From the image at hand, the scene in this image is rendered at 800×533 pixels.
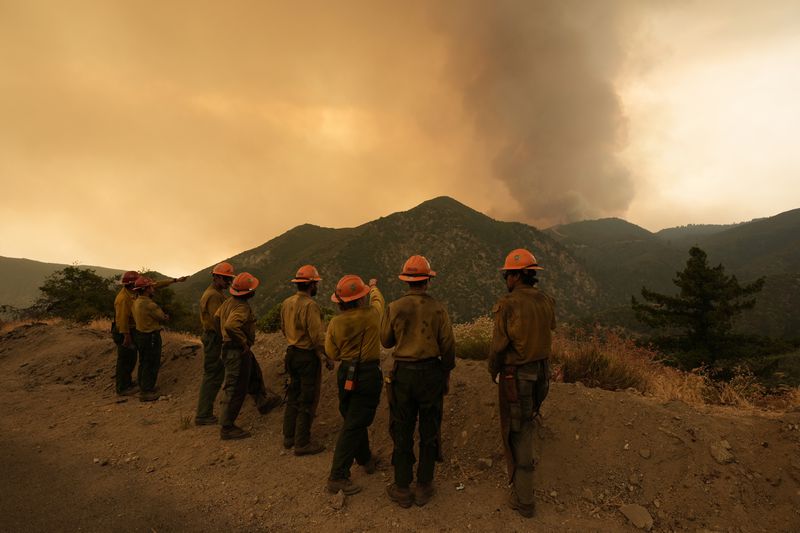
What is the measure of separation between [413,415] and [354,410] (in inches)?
30.4

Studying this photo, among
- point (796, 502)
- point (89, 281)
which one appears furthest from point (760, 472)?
point (89, 281)

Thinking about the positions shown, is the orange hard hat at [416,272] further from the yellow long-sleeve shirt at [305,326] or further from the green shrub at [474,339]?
the green shrub at [474,339]

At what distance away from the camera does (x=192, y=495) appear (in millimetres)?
4637

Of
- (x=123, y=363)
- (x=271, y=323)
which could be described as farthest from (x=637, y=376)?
(x=271, y=323)

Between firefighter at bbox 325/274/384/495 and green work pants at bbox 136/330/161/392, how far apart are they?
601 cm

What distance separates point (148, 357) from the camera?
8539 mm

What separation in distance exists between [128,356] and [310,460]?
21.0 feet

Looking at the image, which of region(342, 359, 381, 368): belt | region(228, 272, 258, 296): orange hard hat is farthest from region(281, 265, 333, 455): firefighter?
region(228, 272, 258, 296): orange hard hat

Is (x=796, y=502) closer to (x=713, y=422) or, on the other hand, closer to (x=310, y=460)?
(x=713, y=422)

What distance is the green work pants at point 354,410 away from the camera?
4.61 metres

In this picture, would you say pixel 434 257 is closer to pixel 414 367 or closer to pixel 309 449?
pixel 309 449

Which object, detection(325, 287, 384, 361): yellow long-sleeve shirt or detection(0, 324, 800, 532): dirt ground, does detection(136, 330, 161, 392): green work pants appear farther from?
detection(325, 287, 384, 361): yellow long-sleeve shirt

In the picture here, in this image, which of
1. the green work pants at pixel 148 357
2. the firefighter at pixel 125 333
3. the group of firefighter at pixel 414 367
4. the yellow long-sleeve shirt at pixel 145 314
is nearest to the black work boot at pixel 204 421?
the group of firefighter at pixel 414 367

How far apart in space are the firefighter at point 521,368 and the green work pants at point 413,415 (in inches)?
30.6
